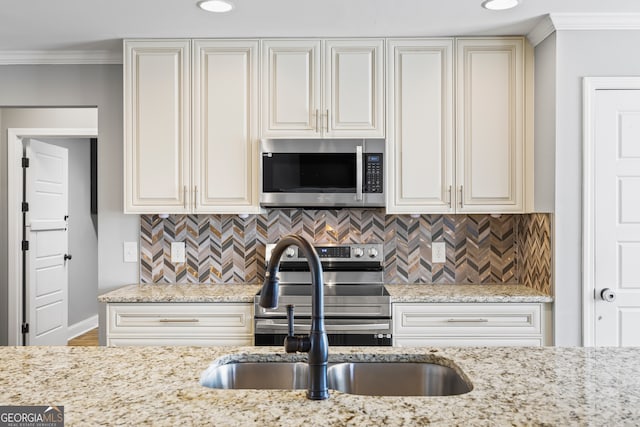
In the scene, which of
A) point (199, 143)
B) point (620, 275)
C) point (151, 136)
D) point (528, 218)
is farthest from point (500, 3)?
point (151, 136)

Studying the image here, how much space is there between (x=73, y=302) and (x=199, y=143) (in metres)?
3.44

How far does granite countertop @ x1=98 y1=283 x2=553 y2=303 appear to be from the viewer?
2.87 m

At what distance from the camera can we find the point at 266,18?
281 cm

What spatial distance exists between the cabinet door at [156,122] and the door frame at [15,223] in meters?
1.79

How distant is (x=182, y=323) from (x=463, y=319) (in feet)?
5.16

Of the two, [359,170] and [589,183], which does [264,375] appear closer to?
[359,170]

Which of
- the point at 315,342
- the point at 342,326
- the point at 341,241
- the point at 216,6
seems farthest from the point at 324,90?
the point at 315,342

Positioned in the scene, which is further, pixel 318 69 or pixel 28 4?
pixel 318 69

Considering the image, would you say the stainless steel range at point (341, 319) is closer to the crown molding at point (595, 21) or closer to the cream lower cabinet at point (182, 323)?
the cream lower cabinet at point (182, 323)

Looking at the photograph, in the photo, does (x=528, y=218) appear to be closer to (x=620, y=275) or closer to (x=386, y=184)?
(x=620, y=275)

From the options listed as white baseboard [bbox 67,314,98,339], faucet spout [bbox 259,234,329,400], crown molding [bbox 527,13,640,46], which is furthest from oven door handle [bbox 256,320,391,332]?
white baseboard [bbox 67,314,98,339]

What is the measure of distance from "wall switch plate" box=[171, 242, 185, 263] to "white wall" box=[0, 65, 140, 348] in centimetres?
25

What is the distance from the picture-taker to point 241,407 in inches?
44.8

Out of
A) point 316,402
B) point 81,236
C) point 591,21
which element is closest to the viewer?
point 316,402
